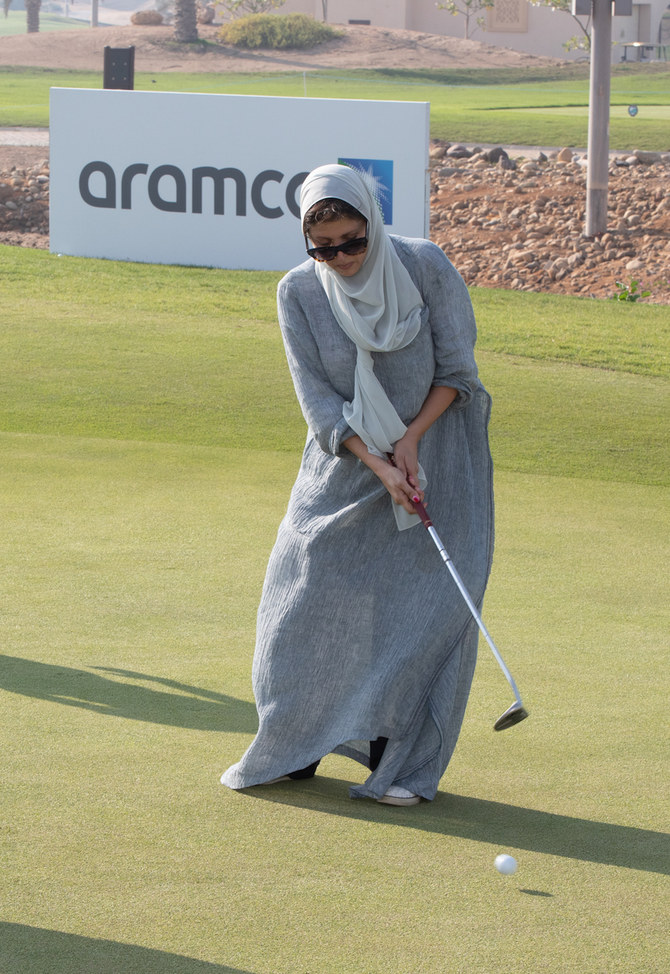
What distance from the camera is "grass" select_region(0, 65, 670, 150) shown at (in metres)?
27.7

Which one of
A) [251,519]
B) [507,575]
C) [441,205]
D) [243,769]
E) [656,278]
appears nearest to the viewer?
[243,769]

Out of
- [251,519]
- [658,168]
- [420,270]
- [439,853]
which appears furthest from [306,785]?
[658,168]

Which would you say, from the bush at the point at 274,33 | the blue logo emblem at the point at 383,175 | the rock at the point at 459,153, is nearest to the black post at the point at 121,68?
the blue logo emblem at the point at 383,175

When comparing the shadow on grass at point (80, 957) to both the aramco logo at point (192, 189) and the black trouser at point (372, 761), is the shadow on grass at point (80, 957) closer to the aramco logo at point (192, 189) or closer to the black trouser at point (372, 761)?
the black trouser at point (372, 761)

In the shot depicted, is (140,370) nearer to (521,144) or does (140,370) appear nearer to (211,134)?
(211,134)

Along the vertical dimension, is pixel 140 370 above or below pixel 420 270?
below

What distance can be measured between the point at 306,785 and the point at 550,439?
5469 mm

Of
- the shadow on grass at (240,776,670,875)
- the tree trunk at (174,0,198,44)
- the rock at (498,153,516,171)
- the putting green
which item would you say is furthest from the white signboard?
the tree trunk at (174,0,198,44)

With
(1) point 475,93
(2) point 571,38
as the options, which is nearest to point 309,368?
(1) point 475,93

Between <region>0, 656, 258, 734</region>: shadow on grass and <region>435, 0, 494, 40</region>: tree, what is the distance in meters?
57.8

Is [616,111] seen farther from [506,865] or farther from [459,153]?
[506,865]

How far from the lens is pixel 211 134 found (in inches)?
573

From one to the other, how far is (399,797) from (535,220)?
625 inches

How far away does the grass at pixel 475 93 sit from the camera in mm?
27719
